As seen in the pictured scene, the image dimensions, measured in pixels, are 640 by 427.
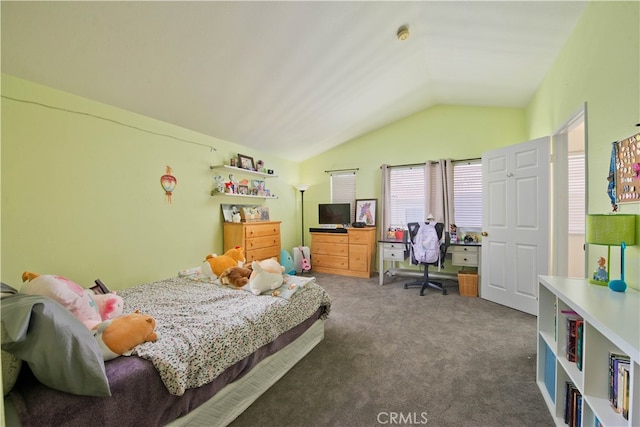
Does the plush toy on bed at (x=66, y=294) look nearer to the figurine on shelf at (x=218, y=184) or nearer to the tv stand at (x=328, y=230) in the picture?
the figurine on shelf at (x=218, y=184)

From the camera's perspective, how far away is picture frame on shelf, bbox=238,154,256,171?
4.11 meters

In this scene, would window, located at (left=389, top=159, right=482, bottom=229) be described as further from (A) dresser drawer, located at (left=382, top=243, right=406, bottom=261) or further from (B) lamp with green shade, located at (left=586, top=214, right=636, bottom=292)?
(B) lamp with green shade, located at (left=586, top=214, right=636, bottom=292)

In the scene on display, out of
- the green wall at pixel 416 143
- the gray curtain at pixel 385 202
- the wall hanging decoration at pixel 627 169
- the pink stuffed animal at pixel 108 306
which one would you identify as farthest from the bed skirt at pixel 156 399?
the green wall at pixel 416 143

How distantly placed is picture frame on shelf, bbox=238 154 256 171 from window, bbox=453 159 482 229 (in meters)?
3.31

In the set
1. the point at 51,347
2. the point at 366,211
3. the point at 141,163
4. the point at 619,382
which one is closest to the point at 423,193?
the point at 366,211

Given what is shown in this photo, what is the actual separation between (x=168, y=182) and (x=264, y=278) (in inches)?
77.6

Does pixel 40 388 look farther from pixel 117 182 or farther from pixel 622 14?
pixel 622 14

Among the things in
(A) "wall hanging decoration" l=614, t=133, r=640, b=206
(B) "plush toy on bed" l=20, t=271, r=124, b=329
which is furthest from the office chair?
(B) "plush toy on bed" l=20, t=271, r=124, b=329

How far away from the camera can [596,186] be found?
1879mm

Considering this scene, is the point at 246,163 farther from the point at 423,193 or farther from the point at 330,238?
the point at 423,193

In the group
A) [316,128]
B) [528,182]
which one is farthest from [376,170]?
[528,182]

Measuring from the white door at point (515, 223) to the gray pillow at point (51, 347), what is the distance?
3770mm

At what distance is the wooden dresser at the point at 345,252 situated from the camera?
15.0 ft

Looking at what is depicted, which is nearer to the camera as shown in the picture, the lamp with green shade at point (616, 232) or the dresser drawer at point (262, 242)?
the lamp with green shade at point (616, 232)
